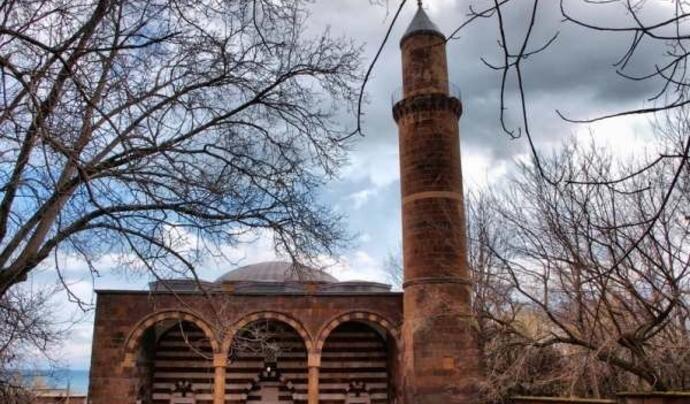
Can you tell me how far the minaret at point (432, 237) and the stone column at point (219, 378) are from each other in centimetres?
539

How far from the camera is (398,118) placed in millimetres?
19016

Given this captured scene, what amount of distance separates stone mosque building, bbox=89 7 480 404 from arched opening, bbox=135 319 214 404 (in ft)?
0.11

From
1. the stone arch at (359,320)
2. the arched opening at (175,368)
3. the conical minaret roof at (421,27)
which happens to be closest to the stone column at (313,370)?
the stone arch at (359,320)

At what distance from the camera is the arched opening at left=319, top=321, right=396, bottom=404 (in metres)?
20.5

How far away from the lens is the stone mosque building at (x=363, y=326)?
16.8 m

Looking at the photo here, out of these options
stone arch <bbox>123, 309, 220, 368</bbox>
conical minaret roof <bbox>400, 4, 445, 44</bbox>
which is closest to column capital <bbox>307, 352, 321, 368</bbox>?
stone arch <bbox>123, 309, 220, 368</bbox>

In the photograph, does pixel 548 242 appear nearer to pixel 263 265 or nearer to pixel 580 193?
pixel 580 193

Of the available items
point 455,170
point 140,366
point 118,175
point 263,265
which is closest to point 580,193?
point 455,170

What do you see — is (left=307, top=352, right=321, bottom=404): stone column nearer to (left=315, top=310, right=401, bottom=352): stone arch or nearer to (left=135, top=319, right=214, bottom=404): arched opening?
(left=315, top=310, right=401, bottom=352): stone arch

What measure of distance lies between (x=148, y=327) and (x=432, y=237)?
8913mm

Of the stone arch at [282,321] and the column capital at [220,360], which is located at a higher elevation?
the stone arch at [282,321]

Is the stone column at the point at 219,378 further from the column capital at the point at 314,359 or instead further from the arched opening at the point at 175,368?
the column capital at the point at 314,359

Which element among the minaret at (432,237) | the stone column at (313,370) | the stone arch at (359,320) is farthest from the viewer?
the stone arch at (359,320)

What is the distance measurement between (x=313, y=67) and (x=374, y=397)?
1597cm
